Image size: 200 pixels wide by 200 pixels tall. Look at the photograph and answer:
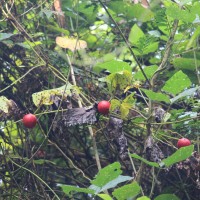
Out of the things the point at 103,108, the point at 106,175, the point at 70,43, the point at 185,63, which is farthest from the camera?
the point at 70,43

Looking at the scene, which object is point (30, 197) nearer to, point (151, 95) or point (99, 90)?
point (99, 90)

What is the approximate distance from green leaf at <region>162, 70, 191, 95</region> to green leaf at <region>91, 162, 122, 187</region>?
36 cm

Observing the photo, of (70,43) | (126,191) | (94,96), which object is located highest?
(70,43)

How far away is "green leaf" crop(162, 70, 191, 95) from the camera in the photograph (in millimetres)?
1280

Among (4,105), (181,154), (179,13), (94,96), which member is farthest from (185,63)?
(4,105)

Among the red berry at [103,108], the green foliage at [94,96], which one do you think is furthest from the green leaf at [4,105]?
the red berry at [103,108]

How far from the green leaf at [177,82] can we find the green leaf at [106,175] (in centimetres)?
36

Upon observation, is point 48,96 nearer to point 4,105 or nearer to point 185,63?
point 4,105

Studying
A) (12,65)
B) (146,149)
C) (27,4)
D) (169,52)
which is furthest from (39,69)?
(146,149)

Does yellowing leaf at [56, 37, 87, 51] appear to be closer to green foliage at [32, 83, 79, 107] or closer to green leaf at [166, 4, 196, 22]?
green foliage at [32, 83, 79, 107]

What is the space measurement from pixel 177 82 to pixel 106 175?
39cm

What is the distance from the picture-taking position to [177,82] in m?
1.29

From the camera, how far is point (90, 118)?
1300mm

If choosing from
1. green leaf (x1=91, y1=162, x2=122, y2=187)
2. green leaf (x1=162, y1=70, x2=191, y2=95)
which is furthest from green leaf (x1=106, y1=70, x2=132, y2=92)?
green leaf (x1=91, y1=162, x2=122, y2=187)
